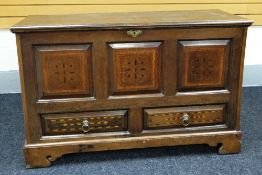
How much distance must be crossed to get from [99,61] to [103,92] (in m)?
0.16

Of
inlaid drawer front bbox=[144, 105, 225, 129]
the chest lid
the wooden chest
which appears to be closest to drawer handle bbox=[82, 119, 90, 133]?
the wooden chest

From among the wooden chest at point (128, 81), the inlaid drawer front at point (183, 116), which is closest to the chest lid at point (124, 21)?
the wooden chest at point (128, 81)

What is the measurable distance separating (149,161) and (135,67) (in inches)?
19.8

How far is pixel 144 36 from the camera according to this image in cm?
176

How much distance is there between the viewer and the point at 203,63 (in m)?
1.84

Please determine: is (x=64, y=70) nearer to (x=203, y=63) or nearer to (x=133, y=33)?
(x=133, y=33)

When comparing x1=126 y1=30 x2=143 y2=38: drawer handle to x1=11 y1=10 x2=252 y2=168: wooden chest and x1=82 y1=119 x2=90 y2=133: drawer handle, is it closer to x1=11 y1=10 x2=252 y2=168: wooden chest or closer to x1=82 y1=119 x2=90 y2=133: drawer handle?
x1=11 y1=10 x2=252 y2=168: wooden chest

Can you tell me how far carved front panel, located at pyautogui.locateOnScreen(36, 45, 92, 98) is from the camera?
1738 millimetres

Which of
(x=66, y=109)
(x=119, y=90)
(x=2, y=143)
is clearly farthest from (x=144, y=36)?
(x=2, y=143)

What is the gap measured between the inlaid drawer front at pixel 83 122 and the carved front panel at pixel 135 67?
14 cm

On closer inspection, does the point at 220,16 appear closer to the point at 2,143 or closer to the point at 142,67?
the point at 142,67

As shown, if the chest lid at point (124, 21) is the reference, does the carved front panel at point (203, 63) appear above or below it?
below

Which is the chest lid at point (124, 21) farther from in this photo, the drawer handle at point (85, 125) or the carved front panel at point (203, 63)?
the drawer handle at point (85, 125)

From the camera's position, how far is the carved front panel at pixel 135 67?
1.78 m
